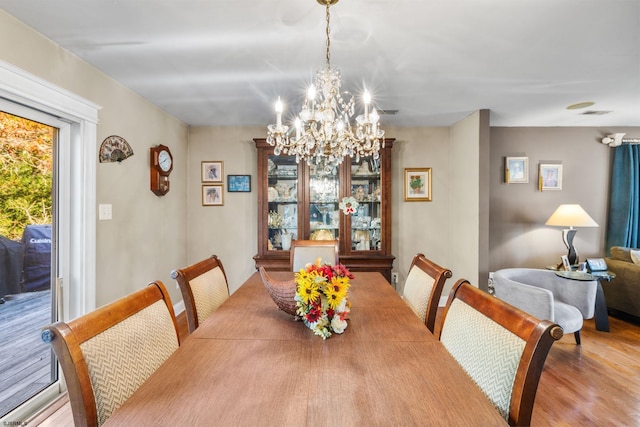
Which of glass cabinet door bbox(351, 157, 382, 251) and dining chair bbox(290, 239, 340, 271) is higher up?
glass cabinet door bbox(351, 157, 382, 251)

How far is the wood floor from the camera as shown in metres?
1.84

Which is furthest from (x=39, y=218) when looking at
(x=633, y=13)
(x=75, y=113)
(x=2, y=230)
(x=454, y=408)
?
(x=633, y=13)

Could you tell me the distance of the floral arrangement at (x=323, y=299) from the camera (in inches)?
47.1

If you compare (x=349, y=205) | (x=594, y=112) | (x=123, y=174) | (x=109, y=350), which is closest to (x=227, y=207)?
(x=123, y=174)

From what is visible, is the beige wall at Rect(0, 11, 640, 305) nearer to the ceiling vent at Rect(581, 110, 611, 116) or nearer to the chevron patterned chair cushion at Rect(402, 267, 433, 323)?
the ceiling vent at Rect(581, 110, 611, 116)

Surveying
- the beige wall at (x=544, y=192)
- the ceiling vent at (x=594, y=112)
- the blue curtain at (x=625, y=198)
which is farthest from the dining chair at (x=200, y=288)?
the blue curtain at (x=625, y=198)

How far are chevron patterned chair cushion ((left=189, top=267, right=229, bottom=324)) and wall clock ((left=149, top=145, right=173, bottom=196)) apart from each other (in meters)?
1.62

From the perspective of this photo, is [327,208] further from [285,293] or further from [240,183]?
[285,293]

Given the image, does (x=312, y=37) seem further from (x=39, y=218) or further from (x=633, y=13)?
(x=39, y=218)

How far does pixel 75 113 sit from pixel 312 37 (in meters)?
1.65

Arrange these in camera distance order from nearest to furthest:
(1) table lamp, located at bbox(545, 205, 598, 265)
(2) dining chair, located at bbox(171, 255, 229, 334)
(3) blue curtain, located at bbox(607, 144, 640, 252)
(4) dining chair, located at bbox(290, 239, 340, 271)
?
(2) dining chair, located at bbox(171, 255, 229, 334), (4) dining chair, located at bbox(290, 239, 340, 271), (1) table lamp, located at bbox(545, 205, 598, 265), (3) blue curtain, located at bbox(607, 144, 640, 252)

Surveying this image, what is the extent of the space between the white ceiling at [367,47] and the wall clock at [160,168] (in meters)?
0.47

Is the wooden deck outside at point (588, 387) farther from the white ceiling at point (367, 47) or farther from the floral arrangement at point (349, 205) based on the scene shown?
the floral arrangement at point (349, 205)

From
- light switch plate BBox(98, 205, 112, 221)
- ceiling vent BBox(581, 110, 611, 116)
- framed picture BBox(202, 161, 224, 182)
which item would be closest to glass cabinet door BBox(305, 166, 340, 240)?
framed picture BBox(202, 161, 224, 182)
